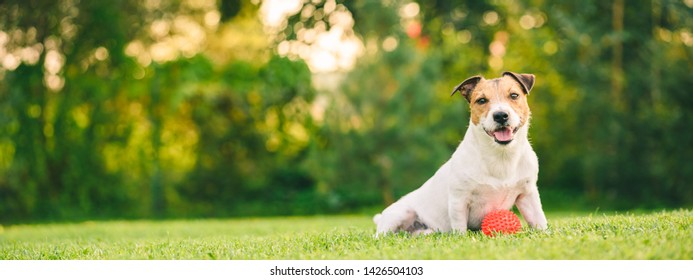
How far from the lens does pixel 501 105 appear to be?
14.9ft

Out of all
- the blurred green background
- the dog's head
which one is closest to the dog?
the dog's head

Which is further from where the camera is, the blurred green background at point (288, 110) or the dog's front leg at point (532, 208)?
the blurred green background at point (288, 110)

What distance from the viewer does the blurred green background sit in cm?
1260

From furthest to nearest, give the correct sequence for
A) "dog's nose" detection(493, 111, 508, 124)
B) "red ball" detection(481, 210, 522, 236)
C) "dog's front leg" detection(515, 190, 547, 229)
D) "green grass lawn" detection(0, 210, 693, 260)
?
"dog's front leg" detection(515, 190, 547, 229), "red ball" detection(481, 210, 522, 236), "dog's nose" detection(493, 111, 508, 124), "green grass lawn" detection(0, 210, 693, 260)

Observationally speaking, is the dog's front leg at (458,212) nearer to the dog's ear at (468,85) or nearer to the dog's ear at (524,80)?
the dog's ear at (468,85)

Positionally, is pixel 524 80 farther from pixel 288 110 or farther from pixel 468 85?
pixel 288 110

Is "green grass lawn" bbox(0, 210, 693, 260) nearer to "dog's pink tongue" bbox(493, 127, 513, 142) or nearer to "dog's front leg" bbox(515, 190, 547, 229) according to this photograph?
"dog's front leg" bbox(515, 190, 547, 229)

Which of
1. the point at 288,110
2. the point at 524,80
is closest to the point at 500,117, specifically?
the point at 524,80

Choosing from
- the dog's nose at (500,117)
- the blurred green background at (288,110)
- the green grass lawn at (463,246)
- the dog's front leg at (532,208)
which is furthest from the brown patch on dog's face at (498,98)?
the blurred green background at (288,110)

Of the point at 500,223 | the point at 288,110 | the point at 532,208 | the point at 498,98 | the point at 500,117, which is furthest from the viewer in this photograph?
the point at 288,110

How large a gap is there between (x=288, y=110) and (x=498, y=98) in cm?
1092

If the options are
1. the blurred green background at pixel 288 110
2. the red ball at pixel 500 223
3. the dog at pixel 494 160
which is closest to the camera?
the dog at pixel 494 160

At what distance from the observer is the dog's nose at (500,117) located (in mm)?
4469

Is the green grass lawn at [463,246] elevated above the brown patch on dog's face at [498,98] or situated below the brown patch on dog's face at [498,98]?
below
